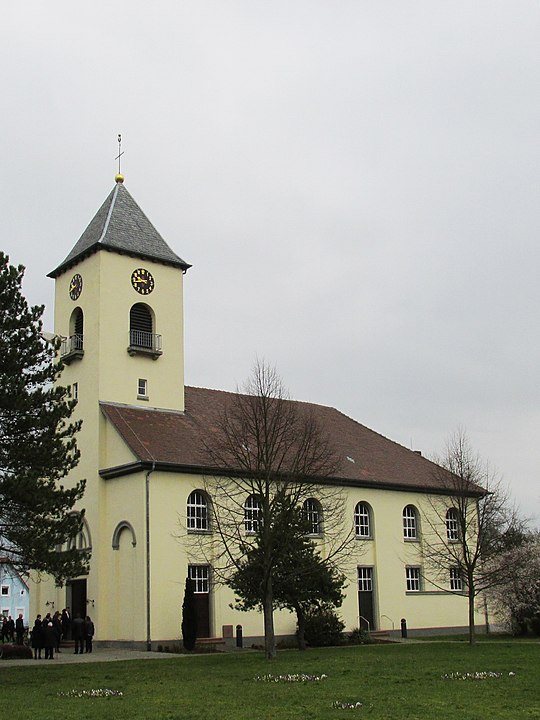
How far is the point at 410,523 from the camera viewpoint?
43.5m

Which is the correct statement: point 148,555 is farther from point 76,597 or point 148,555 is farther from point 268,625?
point 268,625

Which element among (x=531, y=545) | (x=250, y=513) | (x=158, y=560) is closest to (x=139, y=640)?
(x=158, y=560)

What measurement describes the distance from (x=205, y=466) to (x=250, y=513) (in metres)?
2.90

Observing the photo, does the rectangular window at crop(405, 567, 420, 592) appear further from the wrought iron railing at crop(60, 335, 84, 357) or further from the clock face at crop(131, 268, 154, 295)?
the wrought iron railing at crop(60, 335, 84, 357)

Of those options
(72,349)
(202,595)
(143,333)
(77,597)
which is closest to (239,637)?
(202,595)

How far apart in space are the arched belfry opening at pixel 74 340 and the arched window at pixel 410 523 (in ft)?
56.2

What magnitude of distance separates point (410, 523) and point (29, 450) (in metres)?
24.8

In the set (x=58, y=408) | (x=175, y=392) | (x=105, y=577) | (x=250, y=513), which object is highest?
(x=175, y=392)

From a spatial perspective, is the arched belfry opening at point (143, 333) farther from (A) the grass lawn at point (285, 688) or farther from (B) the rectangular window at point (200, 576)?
(A) the grass lawn at point (285, 688)

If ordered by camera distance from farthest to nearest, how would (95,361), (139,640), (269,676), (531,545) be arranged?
(531,545) < (95,361) < (139,640) < (269,676)

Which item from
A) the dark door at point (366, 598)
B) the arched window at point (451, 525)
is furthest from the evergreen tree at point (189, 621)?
the arched window at point (451, 525)

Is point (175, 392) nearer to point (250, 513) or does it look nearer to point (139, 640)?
point (250, 513)

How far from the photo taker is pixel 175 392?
131ft

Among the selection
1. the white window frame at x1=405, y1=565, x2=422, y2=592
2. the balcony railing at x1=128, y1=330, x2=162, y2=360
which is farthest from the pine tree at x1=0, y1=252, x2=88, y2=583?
A: the white window frame at x1=405, y1=565, x2=422, y2=592
